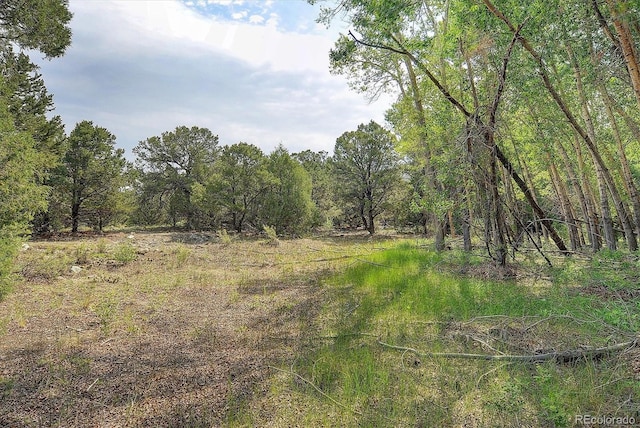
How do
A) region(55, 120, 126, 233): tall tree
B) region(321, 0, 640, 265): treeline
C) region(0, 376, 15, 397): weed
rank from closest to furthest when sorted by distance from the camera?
1. region(0, 376, 15, 397): weed
2. region(321, 0, 640, 265): treeline
3. region(55, 120, 126, 233): tall tree

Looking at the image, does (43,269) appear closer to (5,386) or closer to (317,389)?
(5,386)

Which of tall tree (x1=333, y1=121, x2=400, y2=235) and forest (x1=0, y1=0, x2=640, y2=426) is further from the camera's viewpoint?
tall tree (x1=333, y1=121, x2=400, y2=235)

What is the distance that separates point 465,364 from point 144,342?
398cm

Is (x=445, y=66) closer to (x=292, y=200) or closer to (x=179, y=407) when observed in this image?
(x=179, y=407)

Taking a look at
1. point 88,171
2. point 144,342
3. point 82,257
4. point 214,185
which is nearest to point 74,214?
point 88,171

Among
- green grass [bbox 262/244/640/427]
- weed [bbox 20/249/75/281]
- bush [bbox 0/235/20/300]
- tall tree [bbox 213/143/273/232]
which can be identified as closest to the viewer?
green grass [bbox 262/244/640/427]

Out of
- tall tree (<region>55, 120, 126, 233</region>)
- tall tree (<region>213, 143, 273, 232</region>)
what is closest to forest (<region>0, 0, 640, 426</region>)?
tall tree (<region>55, 120, 126, 233</region>)

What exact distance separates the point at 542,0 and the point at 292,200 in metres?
18.5

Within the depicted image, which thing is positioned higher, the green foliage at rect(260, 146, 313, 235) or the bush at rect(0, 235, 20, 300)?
the green foliage at rect(260, 146, 313, 235)

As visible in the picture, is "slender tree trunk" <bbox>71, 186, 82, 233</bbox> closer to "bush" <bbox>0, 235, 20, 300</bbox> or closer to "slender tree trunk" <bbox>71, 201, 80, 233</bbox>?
"slender tree trunk" <bbox>71, 201, 80, 233</bbox>

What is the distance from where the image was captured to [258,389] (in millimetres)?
3039

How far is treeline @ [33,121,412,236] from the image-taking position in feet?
61.7

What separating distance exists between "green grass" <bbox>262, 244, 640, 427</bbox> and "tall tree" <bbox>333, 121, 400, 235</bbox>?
19.2 meters

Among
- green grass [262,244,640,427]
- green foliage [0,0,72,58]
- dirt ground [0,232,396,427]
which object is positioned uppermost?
green foliage [0,0,72,58]
